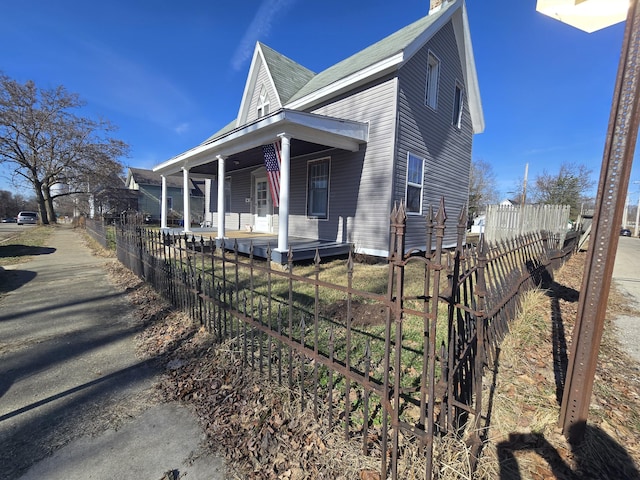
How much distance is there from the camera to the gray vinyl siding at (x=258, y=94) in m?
11.8

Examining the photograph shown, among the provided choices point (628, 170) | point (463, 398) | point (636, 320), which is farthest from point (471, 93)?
point (463, 398)

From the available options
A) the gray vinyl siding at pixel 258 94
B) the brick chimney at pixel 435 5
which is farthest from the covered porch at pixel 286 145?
the brick chimney at pixel 435 5

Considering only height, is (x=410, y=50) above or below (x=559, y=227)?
above

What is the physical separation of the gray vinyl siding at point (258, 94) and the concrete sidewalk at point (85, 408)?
1007cm

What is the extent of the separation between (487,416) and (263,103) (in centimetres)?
1318

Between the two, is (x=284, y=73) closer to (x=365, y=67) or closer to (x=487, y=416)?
(x=365, y=67)

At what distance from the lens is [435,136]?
9766 millimetres

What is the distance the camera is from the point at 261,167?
12.1 metres

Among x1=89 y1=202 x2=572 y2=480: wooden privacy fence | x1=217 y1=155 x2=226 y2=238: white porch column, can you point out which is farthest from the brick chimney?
x1=89 y1=202 x2=572 y2=480: wooden privacy fence

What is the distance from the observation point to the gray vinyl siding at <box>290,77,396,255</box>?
7.76 meters

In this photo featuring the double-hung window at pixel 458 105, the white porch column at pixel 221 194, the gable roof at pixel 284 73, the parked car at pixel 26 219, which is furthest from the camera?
the parked car at pixel 26 219

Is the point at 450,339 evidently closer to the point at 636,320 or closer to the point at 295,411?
the point at 295,411

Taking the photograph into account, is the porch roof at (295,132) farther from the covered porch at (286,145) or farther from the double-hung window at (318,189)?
the double-hung window at (318,189)

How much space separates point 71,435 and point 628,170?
4128mm
